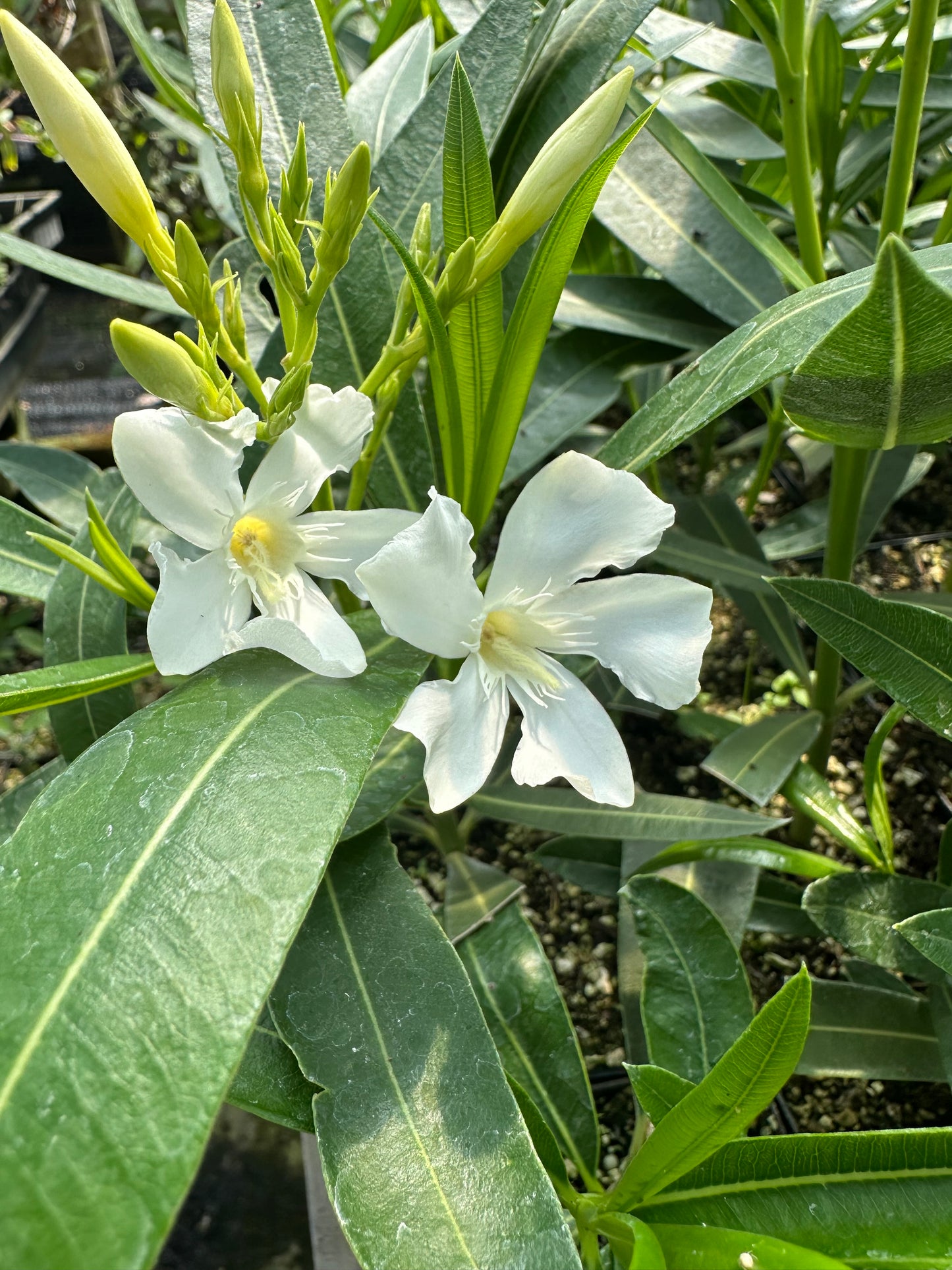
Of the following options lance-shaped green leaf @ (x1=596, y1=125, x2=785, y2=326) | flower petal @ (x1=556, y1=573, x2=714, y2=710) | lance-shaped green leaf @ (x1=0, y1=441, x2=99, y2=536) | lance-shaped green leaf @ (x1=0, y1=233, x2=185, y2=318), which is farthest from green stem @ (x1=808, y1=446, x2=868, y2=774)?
lance-shaped green leaf @ (x1=0, y1=441, x2=99, y2=536)

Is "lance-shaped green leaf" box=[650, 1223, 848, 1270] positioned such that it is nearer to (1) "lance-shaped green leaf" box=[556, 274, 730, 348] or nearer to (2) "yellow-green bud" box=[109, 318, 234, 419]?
(2) "yellow-green bud" box=[109, 318, 234, 419]

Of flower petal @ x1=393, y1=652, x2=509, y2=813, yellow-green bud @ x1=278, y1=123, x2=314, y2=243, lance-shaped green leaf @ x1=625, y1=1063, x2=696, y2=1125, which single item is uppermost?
yellow-green bud @ x1=278, y1=123, x2=314, y2=243

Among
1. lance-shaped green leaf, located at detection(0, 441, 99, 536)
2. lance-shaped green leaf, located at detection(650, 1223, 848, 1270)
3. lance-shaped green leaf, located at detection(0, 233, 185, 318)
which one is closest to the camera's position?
lance-shaped green leaf, located at detection(650, 1223, 848, 1270)

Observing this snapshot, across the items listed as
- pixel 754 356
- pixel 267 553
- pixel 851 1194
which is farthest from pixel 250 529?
pixel 851 1194

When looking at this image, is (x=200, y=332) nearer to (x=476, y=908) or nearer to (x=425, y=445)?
(x=425, y=445)

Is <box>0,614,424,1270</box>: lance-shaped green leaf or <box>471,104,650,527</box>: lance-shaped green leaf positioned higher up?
<box>471,104,650,527</box>: lance-shaped green leaf

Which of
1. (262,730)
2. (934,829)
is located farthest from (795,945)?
(262,730)

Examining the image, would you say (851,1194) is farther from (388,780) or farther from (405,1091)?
(388,780)
